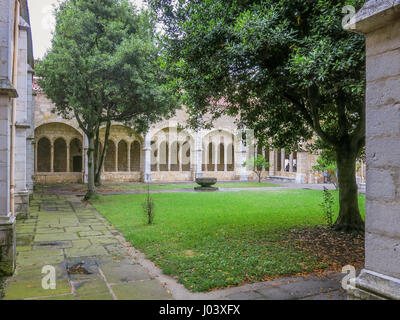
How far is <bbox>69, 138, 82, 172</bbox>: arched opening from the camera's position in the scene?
809 inches

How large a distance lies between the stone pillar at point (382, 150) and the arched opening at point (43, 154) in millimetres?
22412

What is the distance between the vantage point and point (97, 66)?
9.88 meters

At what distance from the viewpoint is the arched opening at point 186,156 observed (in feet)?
78.2

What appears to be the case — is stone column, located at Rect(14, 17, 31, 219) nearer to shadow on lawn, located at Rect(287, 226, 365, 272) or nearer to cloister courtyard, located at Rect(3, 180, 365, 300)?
cloister courtyard, located at Rect(3, 180, 365, 300)

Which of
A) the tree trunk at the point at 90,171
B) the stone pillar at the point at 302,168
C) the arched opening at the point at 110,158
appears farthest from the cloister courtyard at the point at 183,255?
the arched opening at the point at 110,158

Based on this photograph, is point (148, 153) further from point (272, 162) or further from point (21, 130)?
point (21, 130)

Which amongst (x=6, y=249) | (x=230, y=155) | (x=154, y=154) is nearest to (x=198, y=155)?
(x=154, y=154)

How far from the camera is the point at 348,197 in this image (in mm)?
6000

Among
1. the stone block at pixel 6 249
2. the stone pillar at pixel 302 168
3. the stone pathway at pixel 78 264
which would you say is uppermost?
the stone pillar at pixel 302 168

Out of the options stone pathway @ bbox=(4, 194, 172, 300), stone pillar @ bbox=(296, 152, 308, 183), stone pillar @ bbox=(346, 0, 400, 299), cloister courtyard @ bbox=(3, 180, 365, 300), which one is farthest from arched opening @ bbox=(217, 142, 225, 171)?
stone pillar @ bbox=(346, 0, 400, 299)

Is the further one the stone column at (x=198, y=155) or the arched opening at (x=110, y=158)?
the arched opening at (x=110, y=158)

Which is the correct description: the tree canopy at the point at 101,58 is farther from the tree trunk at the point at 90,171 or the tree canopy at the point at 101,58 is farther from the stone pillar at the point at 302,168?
the stone pillar at the point at 302,168

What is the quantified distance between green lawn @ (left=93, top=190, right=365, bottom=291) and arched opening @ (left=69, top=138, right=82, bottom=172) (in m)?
11.5
